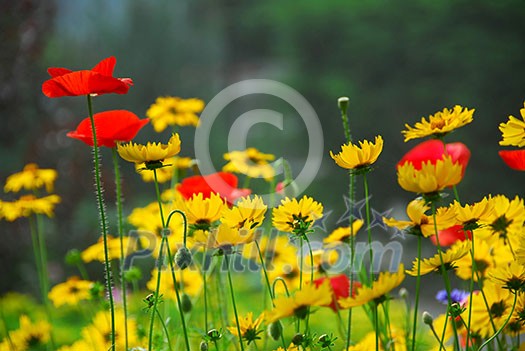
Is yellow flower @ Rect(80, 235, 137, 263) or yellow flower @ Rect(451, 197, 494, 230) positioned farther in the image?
yellow flower @ Rect(80, 235, 137, 263)

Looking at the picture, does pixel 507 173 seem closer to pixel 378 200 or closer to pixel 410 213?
pixel 378 200

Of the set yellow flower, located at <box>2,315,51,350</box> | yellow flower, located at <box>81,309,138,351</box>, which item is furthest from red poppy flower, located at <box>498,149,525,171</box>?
yellow flower, located at <box>2,315,51,350</box>

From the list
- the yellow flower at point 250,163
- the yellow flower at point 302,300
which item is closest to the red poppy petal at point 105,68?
the yellow flower at point 302,300

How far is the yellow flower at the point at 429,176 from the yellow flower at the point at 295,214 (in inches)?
3.3

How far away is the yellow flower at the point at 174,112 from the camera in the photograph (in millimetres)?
897

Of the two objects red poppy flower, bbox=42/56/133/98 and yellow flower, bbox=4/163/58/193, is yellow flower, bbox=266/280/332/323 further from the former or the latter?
yellow flower, bbox=4/163/58/193

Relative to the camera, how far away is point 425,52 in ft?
10.7

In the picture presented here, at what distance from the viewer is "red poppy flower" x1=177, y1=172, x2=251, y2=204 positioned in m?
0.60

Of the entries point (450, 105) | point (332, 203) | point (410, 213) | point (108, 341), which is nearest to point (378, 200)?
point (332, 203)

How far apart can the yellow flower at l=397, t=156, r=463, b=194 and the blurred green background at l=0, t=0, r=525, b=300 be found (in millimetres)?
2273

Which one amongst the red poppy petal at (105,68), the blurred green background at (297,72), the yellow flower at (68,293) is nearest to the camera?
the red poppy petal at (105,68)

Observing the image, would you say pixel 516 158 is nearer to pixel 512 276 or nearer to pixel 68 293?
pixel 512 276

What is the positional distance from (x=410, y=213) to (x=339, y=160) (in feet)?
0.18

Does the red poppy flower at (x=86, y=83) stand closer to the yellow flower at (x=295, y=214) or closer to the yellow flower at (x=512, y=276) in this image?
the yellow flower at (x=295, y=214)
